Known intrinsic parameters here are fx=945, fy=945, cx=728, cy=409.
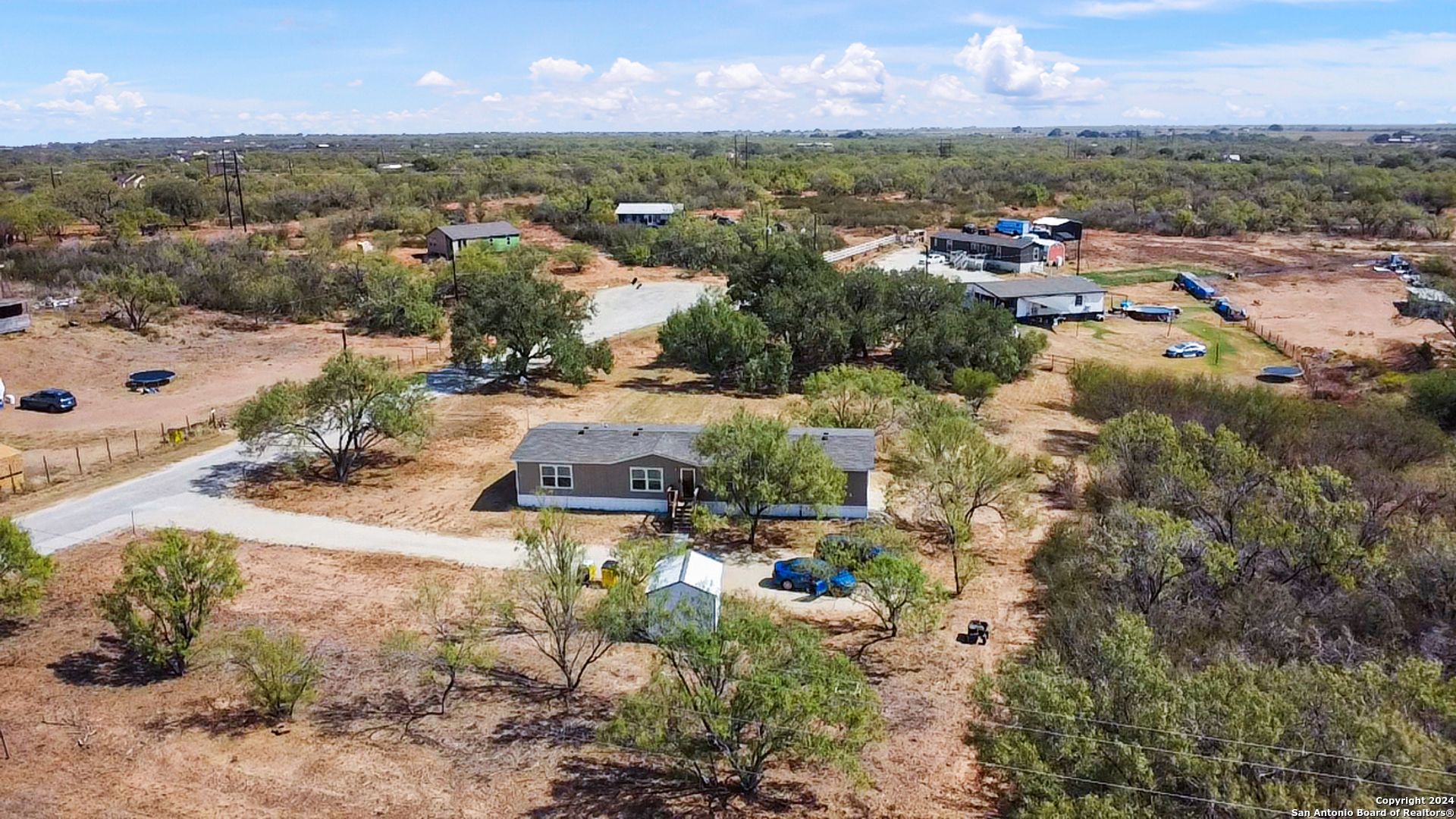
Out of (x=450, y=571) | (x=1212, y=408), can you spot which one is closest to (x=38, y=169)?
(x=450, y=571)

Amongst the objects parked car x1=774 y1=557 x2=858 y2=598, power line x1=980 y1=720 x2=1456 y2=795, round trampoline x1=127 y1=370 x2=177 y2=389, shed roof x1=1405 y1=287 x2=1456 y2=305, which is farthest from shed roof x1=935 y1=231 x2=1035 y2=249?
power line x1=980 y1=720 x2=1456 y2=795

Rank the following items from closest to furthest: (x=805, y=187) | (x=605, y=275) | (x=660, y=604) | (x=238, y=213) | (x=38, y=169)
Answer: (x=660, y=604) < (x=605, y=275) < (x=238, y=213) < (x=805, y=187) < (x=38, y=169)

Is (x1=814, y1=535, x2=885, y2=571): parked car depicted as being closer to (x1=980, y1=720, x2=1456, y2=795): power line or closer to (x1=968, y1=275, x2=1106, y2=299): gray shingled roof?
(x1=980, y1=720, x2=1456, y2=795): power line

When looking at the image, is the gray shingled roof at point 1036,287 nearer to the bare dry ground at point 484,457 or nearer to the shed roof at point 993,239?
the shed roof at point 993,239

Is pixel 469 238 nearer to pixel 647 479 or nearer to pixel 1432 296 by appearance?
pixel 647 479

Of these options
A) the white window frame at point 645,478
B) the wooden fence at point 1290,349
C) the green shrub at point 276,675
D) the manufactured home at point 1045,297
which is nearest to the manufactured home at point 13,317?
the white window frame at point 645,478

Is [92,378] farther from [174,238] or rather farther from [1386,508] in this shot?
[1386,508]

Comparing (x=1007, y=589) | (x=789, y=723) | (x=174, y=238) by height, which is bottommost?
(x=1007, y=589)

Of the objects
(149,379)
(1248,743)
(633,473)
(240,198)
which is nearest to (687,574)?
(633,473)
